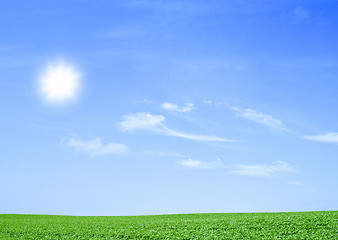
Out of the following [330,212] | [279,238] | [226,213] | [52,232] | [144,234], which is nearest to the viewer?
[279,238]

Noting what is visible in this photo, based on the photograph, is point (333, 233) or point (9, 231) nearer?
point (333, 233)

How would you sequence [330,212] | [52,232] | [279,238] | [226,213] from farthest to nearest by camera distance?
1. [226,213]
2. [330,212]
3. [52,232]
4. [279,238]

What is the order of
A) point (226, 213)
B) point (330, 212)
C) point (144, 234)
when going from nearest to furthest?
1. point (144, 234)
2. point (330, 212)
3. point (226, 213)

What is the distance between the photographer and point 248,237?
21.3 meters

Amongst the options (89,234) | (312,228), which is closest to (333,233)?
(312,228)

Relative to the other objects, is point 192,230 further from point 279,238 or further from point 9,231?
point 9,231

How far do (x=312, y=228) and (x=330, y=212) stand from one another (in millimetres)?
5450

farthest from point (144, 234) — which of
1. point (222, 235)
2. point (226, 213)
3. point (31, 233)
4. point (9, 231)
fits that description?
point (226, 213)

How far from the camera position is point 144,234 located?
22688 millimetres

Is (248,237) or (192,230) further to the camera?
(192,230)

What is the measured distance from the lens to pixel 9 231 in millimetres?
25438

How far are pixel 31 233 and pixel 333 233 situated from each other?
61.8ft

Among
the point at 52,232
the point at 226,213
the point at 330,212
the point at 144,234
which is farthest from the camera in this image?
the point at 226,213

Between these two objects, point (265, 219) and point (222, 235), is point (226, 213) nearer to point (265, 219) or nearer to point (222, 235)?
point (265, 219)
